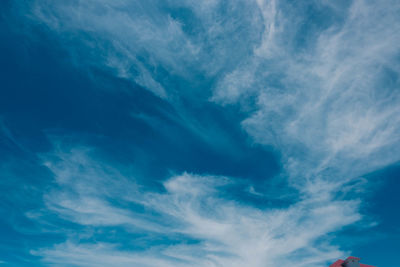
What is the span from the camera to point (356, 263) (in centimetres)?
4947

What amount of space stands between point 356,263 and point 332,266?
4.83 m

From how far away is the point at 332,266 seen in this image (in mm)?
51875
